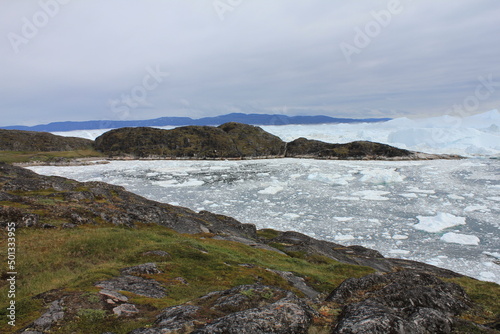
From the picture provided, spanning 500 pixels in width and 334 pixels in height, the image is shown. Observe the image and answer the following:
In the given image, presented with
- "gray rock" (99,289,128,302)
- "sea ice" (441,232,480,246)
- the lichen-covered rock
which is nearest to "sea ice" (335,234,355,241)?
"sea ice" (441,232,480,246)

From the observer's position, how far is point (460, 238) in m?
41.1

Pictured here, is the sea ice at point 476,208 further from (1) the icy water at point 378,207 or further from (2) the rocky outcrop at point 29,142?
(2) the rocky outcrop at point 29,142

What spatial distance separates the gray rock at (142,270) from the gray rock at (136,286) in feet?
2.80

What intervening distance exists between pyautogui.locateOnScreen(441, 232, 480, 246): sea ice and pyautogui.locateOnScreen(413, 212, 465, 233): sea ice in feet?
8.46

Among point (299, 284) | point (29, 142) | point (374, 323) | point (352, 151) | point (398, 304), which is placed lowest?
point (299, 284)

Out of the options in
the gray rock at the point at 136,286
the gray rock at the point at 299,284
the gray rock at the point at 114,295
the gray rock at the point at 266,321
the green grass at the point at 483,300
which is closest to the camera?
the gray rock at the point at 266,321

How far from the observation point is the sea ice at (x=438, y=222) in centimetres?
4583

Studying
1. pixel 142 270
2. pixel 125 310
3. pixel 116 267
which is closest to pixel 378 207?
pixel 142 270

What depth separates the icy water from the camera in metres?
39.2

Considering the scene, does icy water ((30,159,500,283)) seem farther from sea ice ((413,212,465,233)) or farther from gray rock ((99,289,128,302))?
gray rock ((99,289,128,302))

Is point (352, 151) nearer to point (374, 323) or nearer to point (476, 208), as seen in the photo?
point (476, 208)

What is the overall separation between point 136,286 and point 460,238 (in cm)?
4606

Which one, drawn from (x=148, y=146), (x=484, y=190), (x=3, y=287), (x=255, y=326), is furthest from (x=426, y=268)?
(x=148, y=146)

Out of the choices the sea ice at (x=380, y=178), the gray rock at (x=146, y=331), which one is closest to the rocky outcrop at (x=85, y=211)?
the gray rock at (x=146, y=331)
